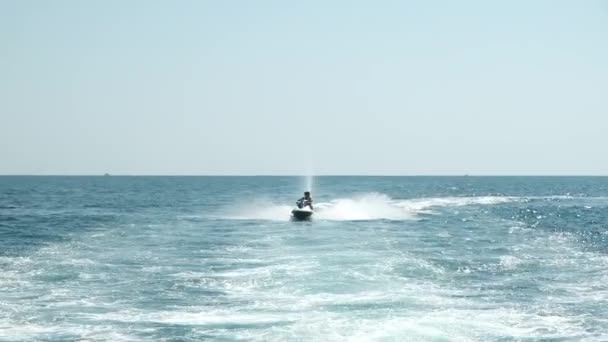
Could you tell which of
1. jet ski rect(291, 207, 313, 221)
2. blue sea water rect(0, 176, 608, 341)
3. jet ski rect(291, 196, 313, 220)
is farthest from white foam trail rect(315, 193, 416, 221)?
blue sea water rect(0, 176, 608, 341)

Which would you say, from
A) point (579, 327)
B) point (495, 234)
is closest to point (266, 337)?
point (579, 327)

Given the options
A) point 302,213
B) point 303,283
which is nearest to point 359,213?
point 302,213

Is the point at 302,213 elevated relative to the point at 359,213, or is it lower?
elevated

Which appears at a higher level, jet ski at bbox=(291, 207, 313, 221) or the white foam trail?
jet ski at bbox=(291, 207, 313, 221)

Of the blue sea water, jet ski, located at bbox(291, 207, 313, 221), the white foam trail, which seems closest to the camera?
the blue sea water

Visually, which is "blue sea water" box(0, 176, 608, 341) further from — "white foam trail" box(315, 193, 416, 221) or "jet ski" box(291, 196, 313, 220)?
"white foam trail" box(315, 193, 416, 221)

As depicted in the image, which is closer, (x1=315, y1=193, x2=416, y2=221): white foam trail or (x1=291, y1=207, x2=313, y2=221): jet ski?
(x1=291, y1=207, x2=313, y2=221): jet ski

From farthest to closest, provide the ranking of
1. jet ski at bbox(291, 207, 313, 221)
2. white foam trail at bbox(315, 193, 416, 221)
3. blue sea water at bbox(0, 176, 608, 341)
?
white foam trail at bbox(315, 193, 416, 221)
jet ski at bbox(291, 207, 313, 221)
blue sea water at bbox(0, 176, 608, 341)

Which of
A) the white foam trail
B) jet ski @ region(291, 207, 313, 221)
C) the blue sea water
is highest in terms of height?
jet ski @ region(291, 207, 313, 221)

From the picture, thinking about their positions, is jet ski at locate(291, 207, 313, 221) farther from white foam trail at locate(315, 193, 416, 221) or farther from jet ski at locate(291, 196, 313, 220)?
white foam trail at locate(315, 193, 416, 221)

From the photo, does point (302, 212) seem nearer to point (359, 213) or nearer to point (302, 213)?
point (302, 213)

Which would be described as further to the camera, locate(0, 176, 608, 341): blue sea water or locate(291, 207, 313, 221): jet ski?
locate(291, 207, 313, 221): jet ski

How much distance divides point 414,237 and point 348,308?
24.7 m

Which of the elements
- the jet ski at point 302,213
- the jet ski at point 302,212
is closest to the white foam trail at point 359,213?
A: the jet ski at point 302,212
